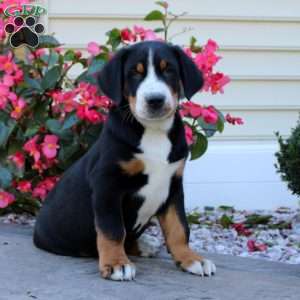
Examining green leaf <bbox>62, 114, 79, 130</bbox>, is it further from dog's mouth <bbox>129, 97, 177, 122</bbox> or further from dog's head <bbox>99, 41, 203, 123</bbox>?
dog's mouth <bbox>129, 97, 177, 122</bbox>

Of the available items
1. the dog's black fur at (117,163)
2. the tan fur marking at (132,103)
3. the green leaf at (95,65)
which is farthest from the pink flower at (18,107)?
the tan fur marking at (132,103)

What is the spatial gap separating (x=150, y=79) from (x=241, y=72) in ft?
11.1

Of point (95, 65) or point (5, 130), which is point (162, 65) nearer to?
point (95, 65)

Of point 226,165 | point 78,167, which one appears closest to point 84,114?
point 78,167

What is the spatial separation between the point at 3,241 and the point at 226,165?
→ 8.93ft

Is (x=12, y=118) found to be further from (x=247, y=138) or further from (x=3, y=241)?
(x=247, y=138)

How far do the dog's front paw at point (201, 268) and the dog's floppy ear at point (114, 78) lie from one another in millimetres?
906

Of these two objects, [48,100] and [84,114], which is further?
[48,100]

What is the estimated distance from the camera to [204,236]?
205 inches

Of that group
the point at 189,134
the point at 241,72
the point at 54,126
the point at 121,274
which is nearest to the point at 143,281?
the point at 121,274

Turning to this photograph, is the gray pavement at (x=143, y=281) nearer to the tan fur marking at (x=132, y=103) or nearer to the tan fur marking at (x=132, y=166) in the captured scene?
the tan fur marking at (x=132, y=166)

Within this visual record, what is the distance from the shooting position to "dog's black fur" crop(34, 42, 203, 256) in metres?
3.53

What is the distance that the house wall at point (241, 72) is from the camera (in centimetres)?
649

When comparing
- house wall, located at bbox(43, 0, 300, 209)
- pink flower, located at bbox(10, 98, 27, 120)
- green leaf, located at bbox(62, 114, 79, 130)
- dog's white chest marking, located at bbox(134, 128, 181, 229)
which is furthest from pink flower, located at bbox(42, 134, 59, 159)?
house wall, located at bbox(43, 0, 300, 209)
